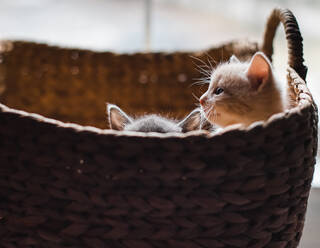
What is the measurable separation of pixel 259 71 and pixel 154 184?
0.30 meters

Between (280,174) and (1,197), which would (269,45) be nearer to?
(280,174)

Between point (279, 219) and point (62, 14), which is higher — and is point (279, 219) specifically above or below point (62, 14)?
below

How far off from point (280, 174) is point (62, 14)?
180 cm

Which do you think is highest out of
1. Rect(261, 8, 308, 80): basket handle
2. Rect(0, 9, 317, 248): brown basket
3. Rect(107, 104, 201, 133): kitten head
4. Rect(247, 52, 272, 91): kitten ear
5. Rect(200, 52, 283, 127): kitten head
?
Rect(261, 8, 308, 80): basket handle

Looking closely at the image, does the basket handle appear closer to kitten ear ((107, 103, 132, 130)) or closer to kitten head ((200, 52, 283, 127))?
kitten head ((200, 52, 283, 127))

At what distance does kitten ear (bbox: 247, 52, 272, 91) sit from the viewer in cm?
71

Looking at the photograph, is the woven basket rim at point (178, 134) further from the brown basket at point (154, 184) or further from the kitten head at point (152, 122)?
the kitten head at point (152, 122)

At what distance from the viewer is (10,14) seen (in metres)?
2.11

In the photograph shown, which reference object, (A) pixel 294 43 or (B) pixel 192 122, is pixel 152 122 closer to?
(B) pixel 192 122

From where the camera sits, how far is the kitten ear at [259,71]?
2.32ft

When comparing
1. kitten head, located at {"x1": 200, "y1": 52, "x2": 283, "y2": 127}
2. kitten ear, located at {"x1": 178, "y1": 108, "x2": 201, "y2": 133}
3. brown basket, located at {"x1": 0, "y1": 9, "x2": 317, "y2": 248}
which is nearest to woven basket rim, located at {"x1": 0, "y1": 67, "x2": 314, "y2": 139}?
brown basket, located at {"x1": 0, "y1": 9, "x2": 317, "y2": 248}

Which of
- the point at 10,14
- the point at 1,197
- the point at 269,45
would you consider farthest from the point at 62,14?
the point at 1,197

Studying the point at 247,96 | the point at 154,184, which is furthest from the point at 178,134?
the point at 247,96

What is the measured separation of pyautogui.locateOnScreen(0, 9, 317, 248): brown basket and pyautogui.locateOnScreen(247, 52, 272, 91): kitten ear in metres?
0.13
